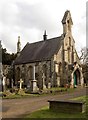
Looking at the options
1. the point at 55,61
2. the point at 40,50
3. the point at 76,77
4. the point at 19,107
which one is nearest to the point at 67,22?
the point at 40,50

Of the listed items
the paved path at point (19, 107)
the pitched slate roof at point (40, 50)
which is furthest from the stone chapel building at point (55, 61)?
the paved path at point (19, 107)

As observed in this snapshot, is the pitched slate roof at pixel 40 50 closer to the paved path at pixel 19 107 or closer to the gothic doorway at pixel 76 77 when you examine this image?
the gothic doorway at pixel 76 77

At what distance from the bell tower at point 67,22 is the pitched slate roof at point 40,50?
2.19 m

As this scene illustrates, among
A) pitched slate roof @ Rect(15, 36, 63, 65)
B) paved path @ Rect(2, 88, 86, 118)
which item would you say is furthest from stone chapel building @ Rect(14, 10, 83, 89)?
paved path @ Rect(2, 88, 86, 118)

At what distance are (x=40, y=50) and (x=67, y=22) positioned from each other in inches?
325

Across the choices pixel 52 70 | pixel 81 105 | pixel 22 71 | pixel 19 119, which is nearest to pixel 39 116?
pixel 19 119

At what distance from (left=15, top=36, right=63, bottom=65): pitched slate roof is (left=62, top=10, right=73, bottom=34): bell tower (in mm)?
2188

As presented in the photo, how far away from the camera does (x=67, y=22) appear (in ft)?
164

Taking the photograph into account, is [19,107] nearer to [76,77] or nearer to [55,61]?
[55,61]

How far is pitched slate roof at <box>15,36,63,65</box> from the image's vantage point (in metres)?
47.6

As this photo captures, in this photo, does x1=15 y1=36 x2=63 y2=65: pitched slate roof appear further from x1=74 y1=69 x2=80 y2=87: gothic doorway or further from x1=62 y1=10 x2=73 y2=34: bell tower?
x1=74 y1=69 x2=80 y2=87: gothic doorway

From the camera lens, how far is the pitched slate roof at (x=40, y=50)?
47.6 m

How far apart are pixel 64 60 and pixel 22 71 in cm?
1075

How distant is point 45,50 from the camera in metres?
49.8
